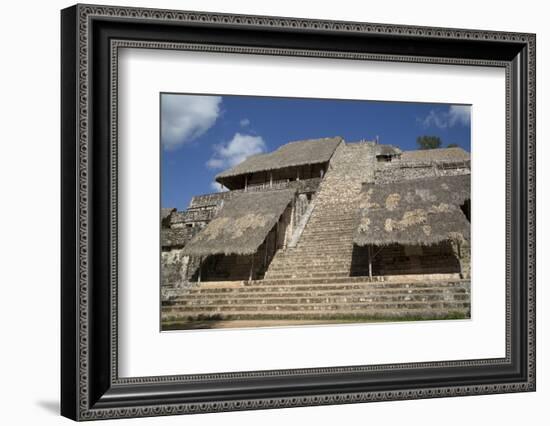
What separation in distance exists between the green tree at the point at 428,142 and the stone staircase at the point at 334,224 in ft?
1.59

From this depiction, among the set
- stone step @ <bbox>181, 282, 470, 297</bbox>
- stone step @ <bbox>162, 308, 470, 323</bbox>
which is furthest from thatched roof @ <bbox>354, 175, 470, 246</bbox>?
stone step @ <bbox>162, 308, 470, 323</bbox>

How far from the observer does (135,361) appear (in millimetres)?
6449

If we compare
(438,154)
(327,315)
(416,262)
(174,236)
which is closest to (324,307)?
(327,315)

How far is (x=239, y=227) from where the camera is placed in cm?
741

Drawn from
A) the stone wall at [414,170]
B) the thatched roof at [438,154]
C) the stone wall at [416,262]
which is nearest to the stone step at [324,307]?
the stone wall at [416,262]

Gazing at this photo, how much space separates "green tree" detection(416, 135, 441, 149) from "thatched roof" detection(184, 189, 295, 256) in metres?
1.53

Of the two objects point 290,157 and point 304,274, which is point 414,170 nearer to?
point 290,157

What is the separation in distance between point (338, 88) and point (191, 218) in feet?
5.69

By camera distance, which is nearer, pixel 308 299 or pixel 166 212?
pixel 166 212

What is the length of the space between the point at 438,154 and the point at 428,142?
30 centimetres

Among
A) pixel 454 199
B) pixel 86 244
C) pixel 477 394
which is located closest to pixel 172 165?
pixel 86 244

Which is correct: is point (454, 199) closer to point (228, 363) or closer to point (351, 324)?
point (351, 324)

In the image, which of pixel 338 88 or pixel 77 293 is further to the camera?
pixel 338 88

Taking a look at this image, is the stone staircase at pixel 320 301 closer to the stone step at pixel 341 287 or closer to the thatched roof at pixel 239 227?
the stone step at pixel 341 287
